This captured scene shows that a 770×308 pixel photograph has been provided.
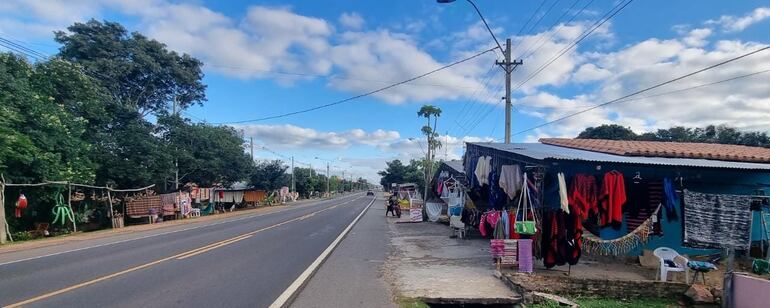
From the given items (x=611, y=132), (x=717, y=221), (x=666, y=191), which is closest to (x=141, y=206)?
(x=666, y=191)

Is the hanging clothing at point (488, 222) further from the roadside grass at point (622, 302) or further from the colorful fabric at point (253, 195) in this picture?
the colorful fabric at point (253, 195)

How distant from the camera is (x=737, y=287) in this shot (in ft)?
26.3

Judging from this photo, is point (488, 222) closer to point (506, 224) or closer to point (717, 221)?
point (506, 224)

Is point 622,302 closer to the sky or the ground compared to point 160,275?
closer to the ground

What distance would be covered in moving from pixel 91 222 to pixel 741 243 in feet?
107

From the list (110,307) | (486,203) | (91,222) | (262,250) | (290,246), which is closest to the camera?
(110,307)

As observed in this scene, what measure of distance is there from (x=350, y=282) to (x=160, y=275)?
3836mm

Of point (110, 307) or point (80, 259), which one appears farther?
point (80, 259)

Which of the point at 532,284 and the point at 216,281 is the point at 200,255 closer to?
the point at 216,281

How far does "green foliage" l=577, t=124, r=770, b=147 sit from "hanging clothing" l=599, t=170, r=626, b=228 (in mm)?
34016

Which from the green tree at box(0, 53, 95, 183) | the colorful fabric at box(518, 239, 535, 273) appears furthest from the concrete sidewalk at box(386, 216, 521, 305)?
→ the green tree at box(0, 53, 95, 183)

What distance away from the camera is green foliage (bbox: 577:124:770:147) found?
124ft


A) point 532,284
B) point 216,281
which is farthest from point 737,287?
point 216,281

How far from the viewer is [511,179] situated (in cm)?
1352
